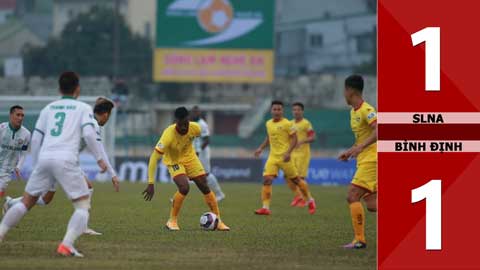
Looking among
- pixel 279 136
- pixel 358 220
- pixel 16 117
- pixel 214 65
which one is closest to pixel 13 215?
pixel 358 220

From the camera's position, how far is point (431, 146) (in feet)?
34.4

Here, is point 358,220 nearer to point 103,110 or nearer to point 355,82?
point 355,82

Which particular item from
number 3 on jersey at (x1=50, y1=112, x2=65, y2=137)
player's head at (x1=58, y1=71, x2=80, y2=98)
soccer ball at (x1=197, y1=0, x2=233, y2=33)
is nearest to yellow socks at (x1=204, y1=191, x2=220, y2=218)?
player's head at (x1=58, y1=71, x2=80, y2=98)

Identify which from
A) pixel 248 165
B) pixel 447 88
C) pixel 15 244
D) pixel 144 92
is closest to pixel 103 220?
pixel 15 244

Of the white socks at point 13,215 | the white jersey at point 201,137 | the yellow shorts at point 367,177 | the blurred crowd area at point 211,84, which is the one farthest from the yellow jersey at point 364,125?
the blurred crowd area at point 211,84

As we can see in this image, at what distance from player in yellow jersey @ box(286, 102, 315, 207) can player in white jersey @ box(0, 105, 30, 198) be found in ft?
23.2

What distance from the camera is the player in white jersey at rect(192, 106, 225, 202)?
84.0ft

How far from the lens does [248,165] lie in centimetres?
3978

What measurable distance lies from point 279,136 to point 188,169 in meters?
5.51

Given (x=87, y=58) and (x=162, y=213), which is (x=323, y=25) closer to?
(x=87, y=58)

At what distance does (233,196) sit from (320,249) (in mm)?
14072

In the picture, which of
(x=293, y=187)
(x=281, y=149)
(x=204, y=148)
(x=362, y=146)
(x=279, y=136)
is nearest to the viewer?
(x=362, y=146)

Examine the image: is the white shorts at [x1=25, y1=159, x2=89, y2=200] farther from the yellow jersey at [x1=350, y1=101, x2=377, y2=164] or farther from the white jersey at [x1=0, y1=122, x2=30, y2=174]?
the white jersey at [x1=0, y1=122, x2=30, y2=174]

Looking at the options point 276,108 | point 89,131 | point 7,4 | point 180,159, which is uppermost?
point 7,4
